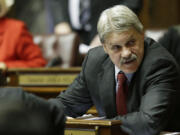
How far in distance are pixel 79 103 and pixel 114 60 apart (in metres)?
0.43

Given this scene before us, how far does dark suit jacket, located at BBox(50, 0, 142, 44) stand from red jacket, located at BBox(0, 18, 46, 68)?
50cm

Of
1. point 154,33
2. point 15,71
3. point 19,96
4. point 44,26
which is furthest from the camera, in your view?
point 44,26

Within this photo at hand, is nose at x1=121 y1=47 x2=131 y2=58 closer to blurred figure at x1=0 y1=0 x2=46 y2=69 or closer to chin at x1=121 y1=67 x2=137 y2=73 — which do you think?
chin at x1=121 y1=67 x2=137 y2=73

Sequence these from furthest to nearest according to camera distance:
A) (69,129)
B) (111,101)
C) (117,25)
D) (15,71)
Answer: (15,71) → (111,101) → (117,25) → (69,129)

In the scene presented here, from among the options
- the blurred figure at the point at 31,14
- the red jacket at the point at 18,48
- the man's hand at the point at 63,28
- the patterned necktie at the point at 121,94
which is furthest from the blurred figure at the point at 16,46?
the blurred figure at the point at 31,14

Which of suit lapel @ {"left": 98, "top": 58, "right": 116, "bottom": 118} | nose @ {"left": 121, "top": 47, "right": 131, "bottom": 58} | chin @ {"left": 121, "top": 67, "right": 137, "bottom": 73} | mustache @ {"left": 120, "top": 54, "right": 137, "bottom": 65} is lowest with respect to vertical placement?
suit lapel @ {"left": 98, "top": 58, "right": 116, "bottom": 118}

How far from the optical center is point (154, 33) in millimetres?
5172

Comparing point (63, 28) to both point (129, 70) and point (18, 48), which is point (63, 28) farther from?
point (129, 70)

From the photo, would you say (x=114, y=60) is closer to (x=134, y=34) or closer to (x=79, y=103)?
(x=134, y=34)

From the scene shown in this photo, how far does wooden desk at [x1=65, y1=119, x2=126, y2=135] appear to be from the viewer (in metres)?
2.36

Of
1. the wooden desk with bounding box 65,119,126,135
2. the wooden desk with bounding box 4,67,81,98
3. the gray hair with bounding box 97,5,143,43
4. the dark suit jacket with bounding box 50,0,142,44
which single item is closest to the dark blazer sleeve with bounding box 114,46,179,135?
the wooden desk with bounding box 65,119,126,135

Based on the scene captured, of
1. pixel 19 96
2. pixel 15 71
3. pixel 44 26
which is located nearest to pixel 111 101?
pixel 19 96

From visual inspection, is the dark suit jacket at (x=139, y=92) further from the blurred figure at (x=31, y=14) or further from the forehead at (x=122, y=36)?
the blurred figure at (x=31, y=14)

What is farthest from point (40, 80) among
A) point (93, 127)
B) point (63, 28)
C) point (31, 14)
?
point (31, 14)
